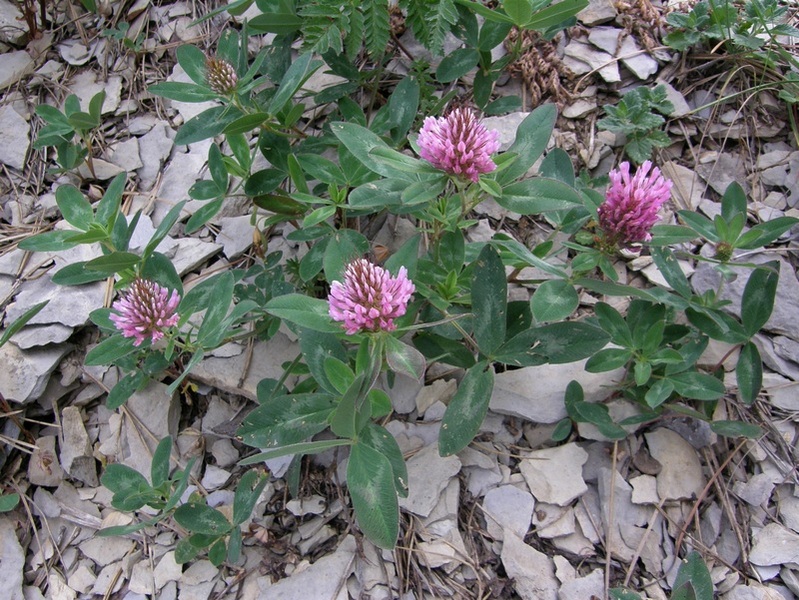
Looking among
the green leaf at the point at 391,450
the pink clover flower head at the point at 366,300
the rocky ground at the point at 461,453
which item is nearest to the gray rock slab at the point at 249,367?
the rocky ground at the point at 461,453

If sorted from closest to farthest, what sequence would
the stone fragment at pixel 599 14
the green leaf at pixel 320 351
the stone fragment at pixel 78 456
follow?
the green leaf at pixel 320 351 → the stone fragment at pixel 78 456 → the stone fragment at pixel 599 14

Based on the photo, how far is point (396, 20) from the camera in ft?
9.95

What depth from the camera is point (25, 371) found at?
104 inches

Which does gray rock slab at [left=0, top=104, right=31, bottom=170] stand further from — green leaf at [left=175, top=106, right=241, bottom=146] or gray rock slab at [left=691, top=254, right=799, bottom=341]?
gray rock slab at [left=691, top=254, right=799, bottom=341]

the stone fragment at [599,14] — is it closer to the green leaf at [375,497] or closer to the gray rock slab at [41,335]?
the green leaf at [375,497]

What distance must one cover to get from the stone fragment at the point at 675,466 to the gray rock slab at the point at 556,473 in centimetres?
25

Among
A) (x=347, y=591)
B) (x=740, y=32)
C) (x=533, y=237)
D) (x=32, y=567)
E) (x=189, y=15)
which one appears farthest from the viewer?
(x=189, y=15)

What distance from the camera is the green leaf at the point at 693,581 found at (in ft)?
6.43

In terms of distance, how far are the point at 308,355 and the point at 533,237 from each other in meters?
1.15

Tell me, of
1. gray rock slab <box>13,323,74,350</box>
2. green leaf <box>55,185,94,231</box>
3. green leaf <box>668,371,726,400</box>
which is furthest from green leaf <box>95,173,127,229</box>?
green leaf <box>668,371,726,400</box>

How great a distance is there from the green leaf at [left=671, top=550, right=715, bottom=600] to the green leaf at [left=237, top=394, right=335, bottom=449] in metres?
1.17

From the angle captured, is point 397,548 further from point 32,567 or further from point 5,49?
point 5,49

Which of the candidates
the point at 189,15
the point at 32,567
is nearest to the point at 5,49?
the point at 189,15

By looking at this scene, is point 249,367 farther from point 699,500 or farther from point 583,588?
point 699,500
